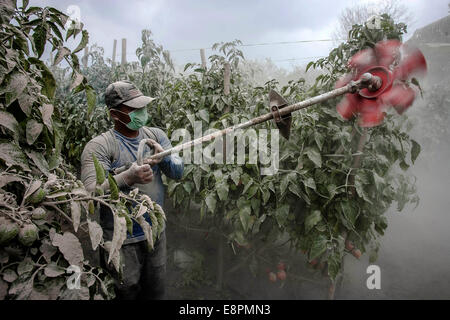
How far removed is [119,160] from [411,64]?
131cm

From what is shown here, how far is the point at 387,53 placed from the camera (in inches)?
49.8

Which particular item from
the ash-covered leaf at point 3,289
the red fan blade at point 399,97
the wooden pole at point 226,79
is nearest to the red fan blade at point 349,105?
the red fan blade at point 399,97

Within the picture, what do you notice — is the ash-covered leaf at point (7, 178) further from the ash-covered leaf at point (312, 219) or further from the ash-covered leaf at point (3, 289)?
the ash-covered leaf at point (312, 219)

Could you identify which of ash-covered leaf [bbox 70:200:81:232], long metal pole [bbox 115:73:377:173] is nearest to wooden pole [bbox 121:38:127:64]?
long metal pole [bbox 115:73:377:173]

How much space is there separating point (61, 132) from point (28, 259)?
34 cm

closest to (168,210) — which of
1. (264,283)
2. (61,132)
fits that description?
(264,283)

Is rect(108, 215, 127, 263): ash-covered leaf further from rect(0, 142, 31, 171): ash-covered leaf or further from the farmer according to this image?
the farmer

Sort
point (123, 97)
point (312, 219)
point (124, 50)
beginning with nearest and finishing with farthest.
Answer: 1. point (123, 97)
2. point (312, 219)
3. point (124, 50)

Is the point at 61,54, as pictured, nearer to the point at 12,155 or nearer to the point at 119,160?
the point at 12,155

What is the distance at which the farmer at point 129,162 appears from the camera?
1.38 meters

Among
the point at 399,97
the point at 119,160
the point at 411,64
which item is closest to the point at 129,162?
the point at 119,160

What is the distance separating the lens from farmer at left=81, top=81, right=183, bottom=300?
138 cm

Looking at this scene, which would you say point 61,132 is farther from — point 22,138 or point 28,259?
point 28,259

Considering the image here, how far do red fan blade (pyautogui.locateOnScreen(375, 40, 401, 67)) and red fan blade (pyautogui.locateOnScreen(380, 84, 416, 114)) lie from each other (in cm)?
13
